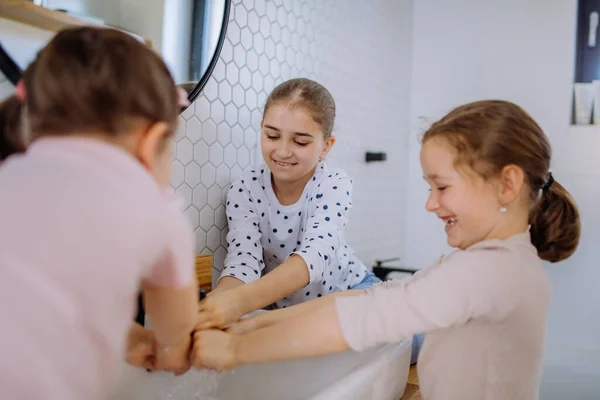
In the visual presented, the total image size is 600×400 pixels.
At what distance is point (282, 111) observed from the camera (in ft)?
3.85

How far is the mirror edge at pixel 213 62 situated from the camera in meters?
1.13

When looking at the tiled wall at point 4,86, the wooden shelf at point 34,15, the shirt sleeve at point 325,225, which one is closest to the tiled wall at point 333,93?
the tiled wall at point 4,86

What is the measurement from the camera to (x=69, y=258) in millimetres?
423

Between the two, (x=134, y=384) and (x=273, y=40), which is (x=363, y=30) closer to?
(x=273, y=40)

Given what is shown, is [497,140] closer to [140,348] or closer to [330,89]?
[140,348]

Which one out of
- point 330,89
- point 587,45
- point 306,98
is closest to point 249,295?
point 306,98

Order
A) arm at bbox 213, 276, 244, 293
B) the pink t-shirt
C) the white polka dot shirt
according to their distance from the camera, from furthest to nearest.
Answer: the white polka dot shirt, arm at bbox 213, 276, 244, 293, the pink t-shirt

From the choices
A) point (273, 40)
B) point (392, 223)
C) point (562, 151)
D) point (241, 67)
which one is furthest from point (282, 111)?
point (562, 151)

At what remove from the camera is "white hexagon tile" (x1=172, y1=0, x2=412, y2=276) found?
47.7 inches

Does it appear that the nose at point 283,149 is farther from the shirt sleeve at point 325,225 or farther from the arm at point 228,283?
the arm at point 228,283

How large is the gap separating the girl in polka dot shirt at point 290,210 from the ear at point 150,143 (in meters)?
0.51

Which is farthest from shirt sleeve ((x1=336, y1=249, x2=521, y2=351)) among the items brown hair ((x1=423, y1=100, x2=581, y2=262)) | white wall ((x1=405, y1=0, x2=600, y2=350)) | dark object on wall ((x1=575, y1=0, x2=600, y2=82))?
dark object on wall ((x1=575, y1=0, x2=600, y2=82))

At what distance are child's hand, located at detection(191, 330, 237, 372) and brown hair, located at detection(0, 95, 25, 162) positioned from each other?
37 centimetres

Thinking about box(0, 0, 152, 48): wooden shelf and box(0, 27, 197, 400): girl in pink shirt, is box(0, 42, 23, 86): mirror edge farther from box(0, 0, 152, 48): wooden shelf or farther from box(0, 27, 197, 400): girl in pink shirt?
box(0, 27, 197, 400): girl in pink shirt
